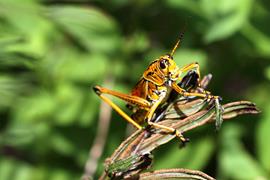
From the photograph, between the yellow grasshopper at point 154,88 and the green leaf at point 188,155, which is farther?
→ the green leaf at point 188,155

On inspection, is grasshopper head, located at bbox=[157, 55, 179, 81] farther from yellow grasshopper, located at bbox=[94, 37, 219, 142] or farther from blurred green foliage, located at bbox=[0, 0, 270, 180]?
blurred green foliage, located at bbox=[0, 0, 270, 180]

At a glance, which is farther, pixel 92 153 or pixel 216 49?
pixel 216 49

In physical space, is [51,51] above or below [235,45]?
above

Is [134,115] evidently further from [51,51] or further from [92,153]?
Result: [51,51]

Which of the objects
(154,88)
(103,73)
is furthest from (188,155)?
(154,88)

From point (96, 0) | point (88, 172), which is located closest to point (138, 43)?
point (96, 0)

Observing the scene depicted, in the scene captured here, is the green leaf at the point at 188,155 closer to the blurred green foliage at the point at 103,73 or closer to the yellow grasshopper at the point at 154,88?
the blurred green foliage at the point at 103,73

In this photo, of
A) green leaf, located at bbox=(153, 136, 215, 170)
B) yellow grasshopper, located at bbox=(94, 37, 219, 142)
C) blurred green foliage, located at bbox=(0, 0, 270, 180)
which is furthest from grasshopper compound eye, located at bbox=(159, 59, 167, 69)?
green leaf, located at bbox=(153, 136, 215, 170)

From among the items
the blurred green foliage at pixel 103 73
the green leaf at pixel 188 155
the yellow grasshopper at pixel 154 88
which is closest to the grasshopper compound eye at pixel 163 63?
the yellow grasshopper at pixel 154 88
